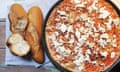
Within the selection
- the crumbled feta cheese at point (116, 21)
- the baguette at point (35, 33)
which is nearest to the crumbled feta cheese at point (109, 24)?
the crumbled feta cheese at point (116, 21)

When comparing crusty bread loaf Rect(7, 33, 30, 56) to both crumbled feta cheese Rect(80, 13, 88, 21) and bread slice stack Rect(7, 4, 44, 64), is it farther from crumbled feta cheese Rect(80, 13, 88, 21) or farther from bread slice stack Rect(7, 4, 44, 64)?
crumbled feta cheese Rect(80, 13, 88, 21)

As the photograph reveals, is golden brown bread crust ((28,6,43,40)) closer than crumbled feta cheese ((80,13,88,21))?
No

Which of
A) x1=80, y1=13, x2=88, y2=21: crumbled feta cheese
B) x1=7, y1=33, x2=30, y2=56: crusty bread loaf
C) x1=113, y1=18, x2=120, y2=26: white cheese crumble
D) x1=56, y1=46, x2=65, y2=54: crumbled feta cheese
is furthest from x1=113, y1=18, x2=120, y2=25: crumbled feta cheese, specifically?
x1=7, y1=33, x2=30, y2=56: crusty bread loaf

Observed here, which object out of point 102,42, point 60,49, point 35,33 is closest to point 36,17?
point 35,33

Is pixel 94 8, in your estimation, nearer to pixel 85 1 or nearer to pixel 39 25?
pixel 85 1

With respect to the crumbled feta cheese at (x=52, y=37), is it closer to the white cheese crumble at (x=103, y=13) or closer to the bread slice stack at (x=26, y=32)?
the bread slice stack at (x=26, y=32)
